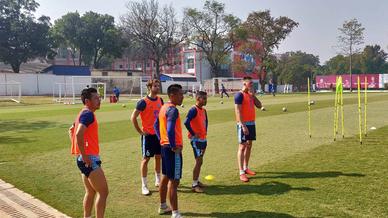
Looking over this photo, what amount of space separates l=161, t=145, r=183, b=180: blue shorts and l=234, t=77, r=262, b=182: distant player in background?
2.57 m

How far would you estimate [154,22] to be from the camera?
75812 mm

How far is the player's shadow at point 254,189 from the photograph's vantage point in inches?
287

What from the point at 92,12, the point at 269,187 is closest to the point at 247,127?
the point at 269,187

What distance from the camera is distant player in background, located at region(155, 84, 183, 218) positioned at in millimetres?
5980

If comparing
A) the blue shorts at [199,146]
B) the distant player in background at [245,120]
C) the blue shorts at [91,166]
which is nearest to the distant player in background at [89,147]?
the blue shorts at [91,166]

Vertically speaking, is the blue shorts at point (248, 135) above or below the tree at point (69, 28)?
below

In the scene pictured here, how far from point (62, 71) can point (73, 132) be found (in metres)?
73.1

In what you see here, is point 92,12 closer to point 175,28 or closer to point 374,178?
point 175,28

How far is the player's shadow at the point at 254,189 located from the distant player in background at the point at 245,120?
64 centimetres

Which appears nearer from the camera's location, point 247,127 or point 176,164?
point 176,164

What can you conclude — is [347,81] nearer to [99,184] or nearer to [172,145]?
[172,145]

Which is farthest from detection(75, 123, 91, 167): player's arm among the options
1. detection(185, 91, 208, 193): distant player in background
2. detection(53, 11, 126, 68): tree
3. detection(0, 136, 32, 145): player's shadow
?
detection(53, 11, 126, 68): tree

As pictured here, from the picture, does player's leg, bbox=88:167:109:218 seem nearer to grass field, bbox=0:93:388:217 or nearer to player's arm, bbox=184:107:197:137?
grass field, bbox=0:93:388:217

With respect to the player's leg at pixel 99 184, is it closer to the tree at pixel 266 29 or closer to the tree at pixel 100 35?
the tree at pixel 266 29
